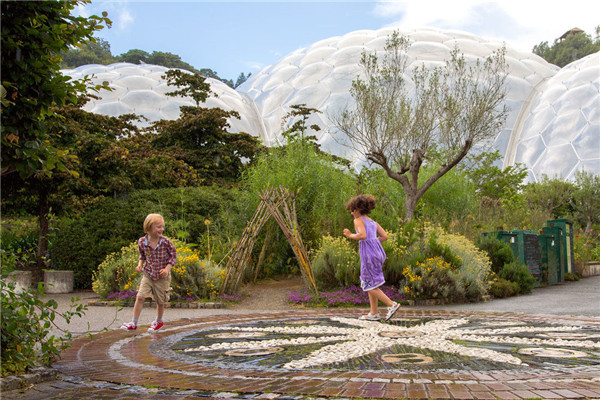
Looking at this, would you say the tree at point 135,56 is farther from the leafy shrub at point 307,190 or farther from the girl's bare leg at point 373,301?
the girl's bare leg at point 373,301

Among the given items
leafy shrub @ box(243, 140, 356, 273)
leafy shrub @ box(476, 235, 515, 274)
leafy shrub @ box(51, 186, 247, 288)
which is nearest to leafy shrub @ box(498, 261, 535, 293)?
leafy shrub @ box(476, 235, 515, 274)

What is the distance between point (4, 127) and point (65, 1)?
1045 millimetres

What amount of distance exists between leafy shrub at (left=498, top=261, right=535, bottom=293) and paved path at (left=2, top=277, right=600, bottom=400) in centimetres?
484

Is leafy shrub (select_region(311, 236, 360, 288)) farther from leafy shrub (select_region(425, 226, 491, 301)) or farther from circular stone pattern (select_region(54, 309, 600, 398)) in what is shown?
circular stone pattern (select_region(54, 309, 600, 398))

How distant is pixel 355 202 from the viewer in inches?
274

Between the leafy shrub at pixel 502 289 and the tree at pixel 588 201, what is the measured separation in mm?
16823

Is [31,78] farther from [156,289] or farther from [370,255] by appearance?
[370,255]

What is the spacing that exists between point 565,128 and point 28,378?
115 ft

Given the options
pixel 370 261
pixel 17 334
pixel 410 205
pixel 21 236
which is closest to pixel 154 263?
pixel 17 334

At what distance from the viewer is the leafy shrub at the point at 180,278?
32.8 feet

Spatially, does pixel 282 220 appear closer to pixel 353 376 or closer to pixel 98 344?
pixel 98 344

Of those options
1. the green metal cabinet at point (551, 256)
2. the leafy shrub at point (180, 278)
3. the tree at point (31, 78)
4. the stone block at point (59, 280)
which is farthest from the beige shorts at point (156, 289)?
the green metal cabinet at point (551, 256)

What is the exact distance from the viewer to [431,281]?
9664 millimetres

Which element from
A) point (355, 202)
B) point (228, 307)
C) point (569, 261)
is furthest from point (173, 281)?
point (569, 261)
